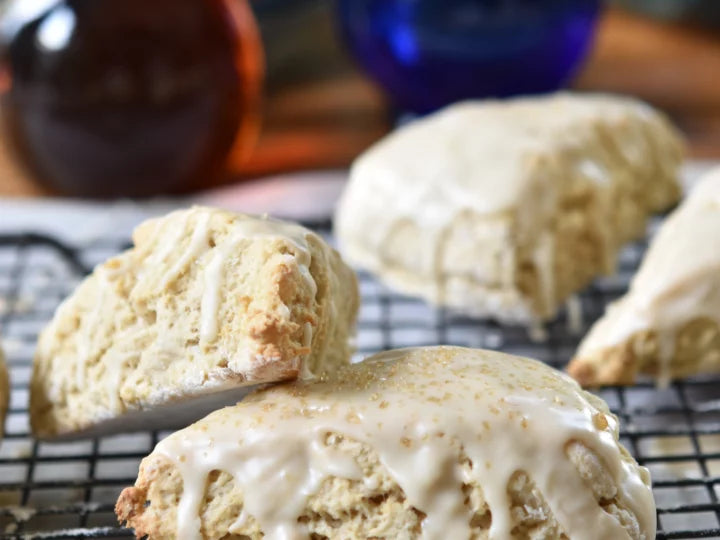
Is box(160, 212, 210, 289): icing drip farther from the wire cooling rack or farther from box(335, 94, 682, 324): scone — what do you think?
box(335, 94, 682, 324): scone

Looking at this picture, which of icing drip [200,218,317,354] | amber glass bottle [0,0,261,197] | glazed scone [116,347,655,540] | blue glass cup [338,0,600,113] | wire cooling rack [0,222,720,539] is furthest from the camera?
blue glass cup [338,0,600,113]

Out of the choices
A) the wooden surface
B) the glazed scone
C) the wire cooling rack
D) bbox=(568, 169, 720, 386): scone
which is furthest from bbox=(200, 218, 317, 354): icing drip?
the wooden surface

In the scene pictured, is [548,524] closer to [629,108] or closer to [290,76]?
[629,108]

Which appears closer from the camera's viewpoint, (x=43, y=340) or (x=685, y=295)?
(x=43, y=340)

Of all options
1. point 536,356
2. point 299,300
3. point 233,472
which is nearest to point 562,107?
point 536,356

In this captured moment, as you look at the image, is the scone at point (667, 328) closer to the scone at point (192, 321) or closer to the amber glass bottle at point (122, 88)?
the scone at point (192, 321)

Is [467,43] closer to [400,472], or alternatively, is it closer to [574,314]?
[574,314]

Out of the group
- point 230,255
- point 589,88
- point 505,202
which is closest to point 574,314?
point 505,202

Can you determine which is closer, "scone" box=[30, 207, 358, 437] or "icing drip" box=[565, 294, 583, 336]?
"scone" box=[30, 207, 358, 437]
